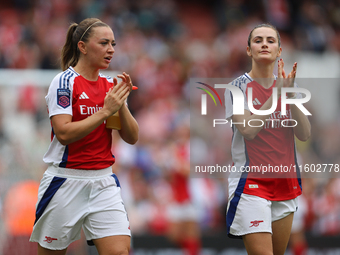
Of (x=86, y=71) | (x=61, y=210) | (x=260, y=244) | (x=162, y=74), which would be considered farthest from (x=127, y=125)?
(x=162, y=74)

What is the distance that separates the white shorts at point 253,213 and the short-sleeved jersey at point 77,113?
1.15m

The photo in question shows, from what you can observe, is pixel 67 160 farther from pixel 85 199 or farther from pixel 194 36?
pixel 194 36

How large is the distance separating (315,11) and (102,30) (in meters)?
12.4

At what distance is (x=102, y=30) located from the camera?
13.5 ft

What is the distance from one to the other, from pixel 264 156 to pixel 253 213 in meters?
0.50

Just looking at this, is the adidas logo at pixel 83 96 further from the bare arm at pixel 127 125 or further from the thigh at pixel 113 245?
the thigh at pixel 113 245

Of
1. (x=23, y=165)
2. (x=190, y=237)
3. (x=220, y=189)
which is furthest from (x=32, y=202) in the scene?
(x=220, y=189)

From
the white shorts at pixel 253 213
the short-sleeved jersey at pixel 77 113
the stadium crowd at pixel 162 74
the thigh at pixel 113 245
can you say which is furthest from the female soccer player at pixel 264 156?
the stadium crowd at pixel 162 74

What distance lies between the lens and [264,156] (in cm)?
429

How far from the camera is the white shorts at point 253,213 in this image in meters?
4.11

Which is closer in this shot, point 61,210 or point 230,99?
point 61,210

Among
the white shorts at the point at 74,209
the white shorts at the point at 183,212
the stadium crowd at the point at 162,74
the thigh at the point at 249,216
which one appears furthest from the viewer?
the white shorts at the point at 183,212

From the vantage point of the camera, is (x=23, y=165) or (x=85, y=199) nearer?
(x=85, y=199)

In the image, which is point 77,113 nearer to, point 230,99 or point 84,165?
point 84,165
